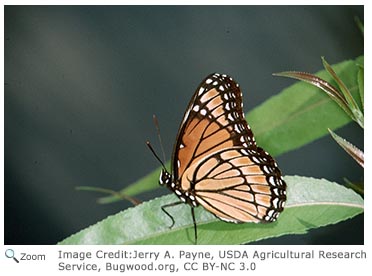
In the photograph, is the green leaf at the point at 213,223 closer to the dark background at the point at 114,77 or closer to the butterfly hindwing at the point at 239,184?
the butterfly hindwing at the point at 239,184

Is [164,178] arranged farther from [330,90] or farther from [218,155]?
[330,90]

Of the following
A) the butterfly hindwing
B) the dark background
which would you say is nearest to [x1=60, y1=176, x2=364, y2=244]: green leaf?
the butterfly hindwing

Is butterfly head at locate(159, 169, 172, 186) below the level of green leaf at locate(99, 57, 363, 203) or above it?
below

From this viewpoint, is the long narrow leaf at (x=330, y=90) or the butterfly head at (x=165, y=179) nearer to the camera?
the long narrow leaf at (x=330, y=90)
